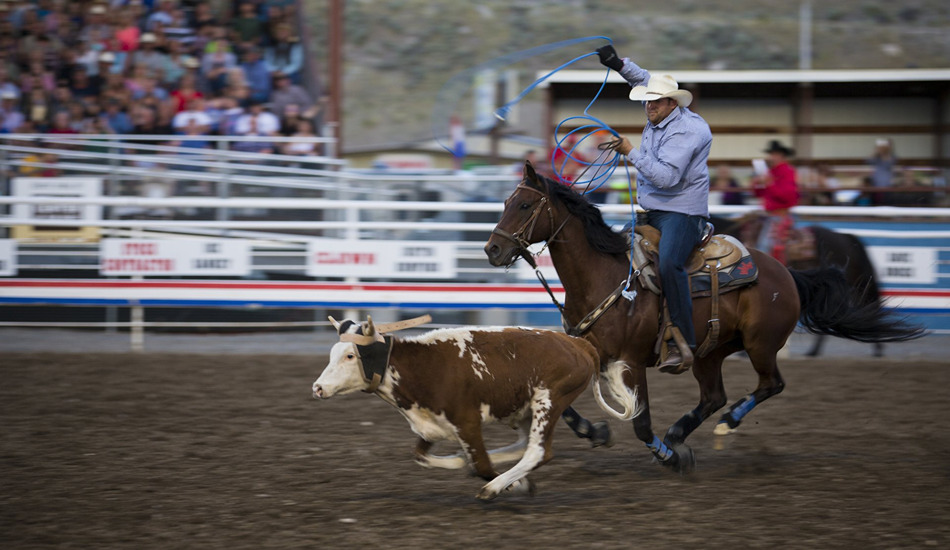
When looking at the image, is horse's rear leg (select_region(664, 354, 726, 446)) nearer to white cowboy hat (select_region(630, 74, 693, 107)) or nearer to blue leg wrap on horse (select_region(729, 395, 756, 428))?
blue leg wrap on horse (select_region(729, 395, 756, 428))

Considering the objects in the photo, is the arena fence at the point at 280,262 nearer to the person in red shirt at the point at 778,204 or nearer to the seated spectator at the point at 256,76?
the person in red shirt at the point at 778,204

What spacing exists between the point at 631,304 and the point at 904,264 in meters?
4.82

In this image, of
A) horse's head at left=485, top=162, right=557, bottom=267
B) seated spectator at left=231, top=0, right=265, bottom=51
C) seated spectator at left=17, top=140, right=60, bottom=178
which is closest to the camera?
horse's head at left=485, top=162, right=557, bottom=267

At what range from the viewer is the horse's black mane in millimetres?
5105

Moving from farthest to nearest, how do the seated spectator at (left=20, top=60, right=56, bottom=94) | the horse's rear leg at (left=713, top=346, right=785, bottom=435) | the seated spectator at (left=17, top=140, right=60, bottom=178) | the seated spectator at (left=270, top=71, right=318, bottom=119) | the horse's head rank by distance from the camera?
the seated spectator at (left=20, top=60, right=56, bottom=94) → the seated spectator at (left=270, top=71, right=318, bottom=119) → the seated spectator at (left=17, top=140, right=60, bottom=178) → the horse's rear leg at (left=713, top=346, right=785, bottom=435) → the horse's head

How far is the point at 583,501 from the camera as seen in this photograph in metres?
4.46

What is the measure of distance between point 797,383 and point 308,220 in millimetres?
4565

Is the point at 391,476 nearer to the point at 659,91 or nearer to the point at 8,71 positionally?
the point at 659,91

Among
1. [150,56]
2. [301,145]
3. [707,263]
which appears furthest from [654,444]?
[150,56]

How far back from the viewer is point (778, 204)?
8.39 m

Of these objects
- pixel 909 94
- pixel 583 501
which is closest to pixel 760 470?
pixel 583 501

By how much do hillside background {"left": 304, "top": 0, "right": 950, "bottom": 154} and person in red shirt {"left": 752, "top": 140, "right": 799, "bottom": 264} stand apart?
19.9m

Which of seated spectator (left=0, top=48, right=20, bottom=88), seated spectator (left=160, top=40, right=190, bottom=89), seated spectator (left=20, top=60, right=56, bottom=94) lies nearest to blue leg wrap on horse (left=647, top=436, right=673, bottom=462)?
seated spectator (left=160, top=40, right=190, bottom=89)

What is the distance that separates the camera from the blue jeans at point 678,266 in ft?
16.5
